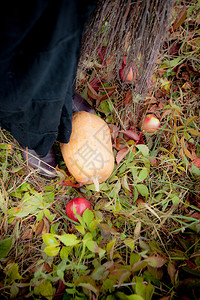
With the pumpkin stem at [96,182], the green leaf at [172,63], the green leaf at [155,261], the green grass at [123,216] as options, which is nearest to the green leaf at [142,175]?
the green grass at [123,216]

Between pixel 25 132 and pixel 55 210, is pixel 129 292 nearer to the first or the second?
pixel 55 210

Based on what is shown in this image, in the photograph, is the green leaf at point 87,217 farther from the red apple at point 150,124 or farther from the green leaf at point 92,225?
the red apple at point 150,124

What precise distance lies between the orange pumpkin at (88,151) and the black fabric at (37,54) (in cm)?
26

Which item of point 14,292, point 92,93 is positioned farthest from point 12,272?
point 92,93

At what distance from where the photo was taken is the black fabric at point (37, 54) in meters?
0.45

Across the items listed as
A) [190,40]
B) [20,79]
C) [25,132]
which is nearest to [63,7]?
[20,79]

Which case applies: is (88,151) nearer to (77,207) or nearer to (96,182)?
(96,182)

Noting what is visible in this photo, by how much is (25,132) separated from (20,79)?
27 centimetres

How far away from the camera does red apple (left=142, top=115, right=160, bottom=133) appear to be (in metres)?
1.19

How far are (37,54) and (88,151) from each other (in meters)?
0.51

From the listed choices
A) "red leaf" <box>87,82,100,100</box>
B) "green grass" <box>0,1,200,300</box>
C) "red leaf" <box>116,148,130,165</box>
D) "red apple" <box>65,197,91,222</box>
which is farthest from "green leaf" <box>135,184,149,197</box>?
"red leaf" <box>87,82,100,100</box>

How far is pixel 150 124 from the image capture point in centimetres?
120

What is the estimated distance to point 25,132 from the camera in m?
0.78

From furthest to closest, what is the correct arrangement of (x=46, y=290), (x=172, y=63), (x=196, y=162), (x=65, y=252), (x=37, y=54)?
(x=172, y=63)
(x=196, y=162)
(x=65, y=252)
(x=46, y=290)
(x=37, y=54)
